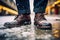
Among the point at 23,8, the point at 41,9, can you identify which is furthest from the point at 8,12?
the point at 41,9

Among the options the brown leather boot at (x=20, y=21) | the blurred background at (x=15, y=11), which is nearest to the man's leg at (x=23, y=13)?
the brown leather boot at (x=20, y=21)

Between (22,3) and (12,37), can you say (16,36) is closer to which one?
(12,37)

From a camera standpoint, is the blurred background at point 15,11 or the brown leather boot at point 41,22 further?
the blurred background at point 15,11

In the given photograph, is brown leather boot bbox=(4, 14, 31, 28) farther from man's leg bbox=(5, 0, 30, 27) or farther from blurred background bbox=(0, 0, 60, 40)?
blurred background bbox=(0, 0, 60, 40)

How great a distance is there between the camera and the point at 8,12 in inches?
78.7

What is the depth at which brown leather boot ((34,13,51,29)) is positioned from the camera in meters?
1.47

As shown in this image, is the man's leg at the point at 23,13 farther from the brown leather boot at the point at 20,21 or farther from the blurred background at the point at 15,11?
the blurred background at the point at 15,11

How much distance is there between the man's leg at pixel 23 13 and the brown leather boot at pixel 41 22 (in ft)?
0.31

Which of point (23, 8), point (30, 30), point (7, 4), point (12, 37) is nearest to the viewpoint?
point (12, 37)

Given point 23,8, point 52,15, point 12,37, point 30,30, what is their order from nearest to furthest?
point 12,37 → point 30,30 → point 23,8 → point 52,15

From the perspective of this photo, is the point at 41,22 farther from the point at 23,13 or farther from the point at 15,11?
the point at 15,11

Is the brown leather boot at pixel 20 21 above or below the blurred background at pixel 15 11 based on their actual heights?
below

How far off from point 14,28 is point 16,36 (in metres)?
0.16

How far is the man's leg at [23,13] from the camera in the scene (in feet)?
5.10
